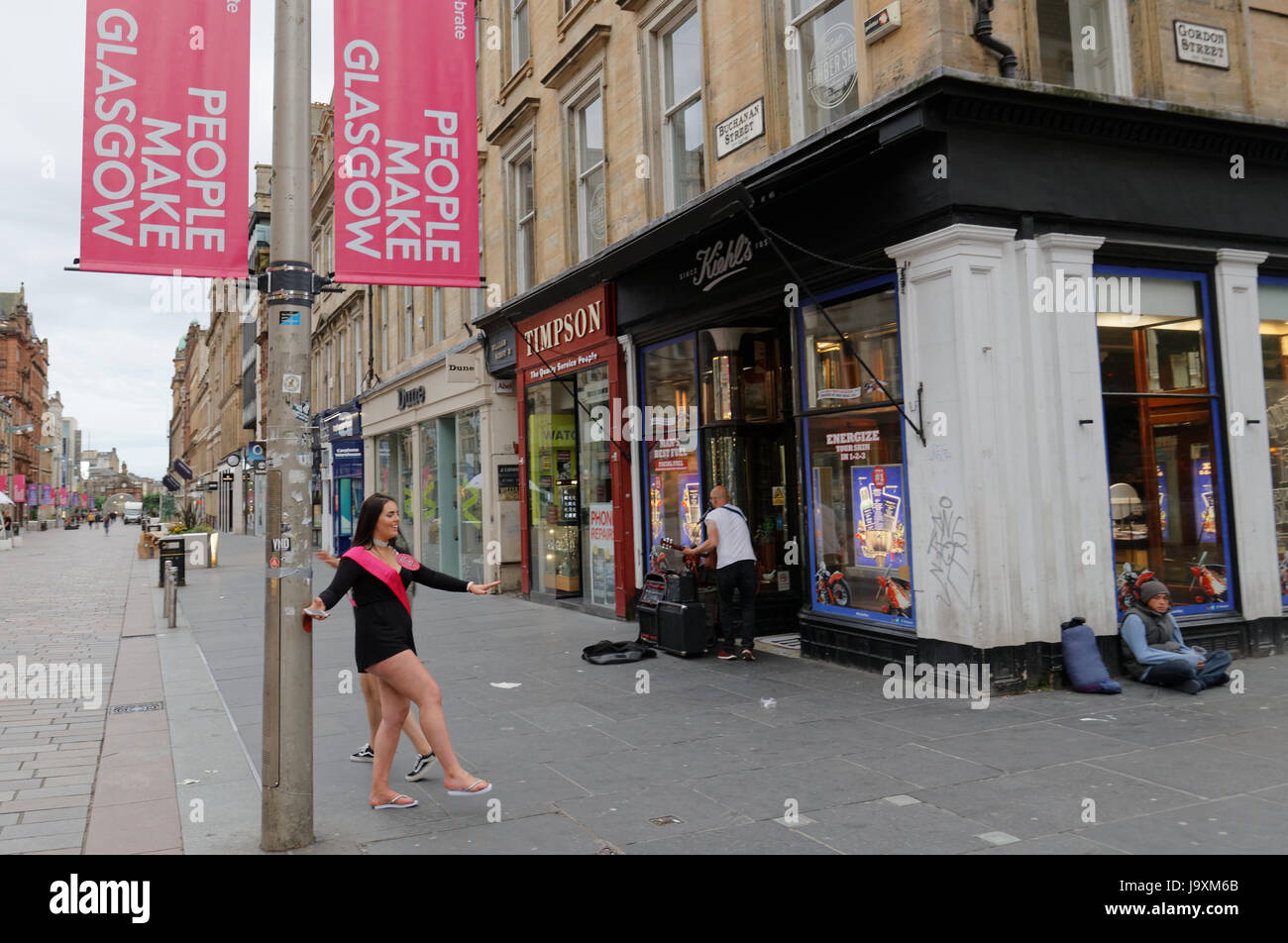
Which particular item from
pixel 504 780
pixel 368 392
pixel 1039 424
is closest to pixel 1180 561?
pixel 1039 424

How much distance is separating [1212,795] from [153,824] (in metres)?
5.78

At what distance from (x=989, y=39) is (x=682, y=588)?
6.02 meters

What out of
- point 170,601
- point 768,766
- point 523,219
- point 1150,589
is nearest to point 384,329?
point 523,219

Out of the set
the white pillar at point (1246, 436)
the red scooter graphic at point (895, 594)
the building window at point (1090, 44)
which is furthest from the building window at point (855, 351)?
the white pillar at point (1246, 436)

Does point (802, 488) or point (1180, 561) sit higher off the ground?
point (802, 488)

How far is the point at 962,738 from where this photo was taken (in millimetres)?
6281

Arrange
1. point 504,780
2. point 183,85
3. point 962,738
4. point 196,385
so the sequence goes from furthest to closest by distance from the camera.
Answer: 1. point 196,385
2. point 962,738
3. point 504,780
4. point 183,85

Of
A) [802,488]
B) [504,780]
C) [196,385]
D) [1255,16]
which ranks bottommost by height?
[504,780]

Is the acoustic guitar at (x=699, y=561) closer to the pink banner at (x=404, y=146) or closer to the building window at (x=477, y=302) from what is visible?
the pink banner at (x=404, y=146)

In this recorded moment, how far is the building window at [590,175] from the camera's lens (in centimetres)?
1401

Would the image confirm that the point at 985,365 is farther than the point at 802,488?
No

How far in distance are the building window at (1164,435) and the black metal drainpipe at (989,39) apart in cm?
203

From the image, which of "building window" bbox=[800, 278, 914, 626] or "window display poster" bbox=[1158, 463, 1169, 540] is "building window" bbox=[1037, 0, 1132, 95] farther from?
"window display poster" bbox=[1158, 463, 1169, 540]

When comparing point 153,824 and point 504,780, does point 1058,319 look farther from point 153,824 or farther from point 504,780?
point 153,824
